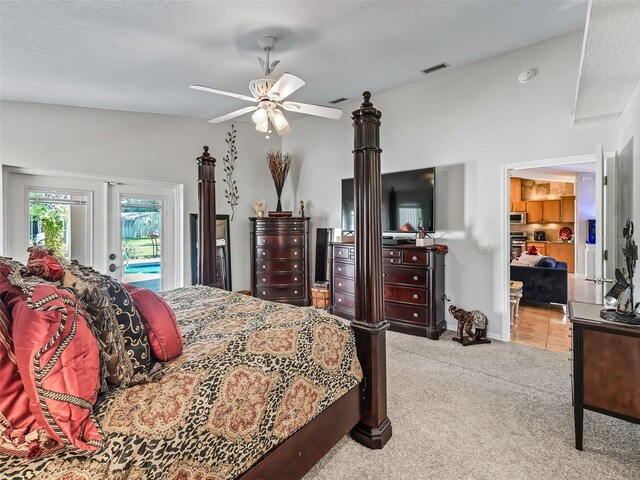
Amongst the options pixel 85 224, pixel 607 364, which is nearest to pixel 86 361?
pixel 607 364

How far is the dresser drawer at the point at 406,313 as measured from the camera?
156 inches

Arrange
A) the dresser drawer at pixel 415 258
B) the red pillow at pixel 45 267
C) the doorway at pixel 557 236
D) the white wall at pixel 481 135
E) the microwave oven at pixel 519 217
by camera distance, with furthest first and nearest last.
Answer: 1. the microwave oven at pixel 519 217
2. the dresser drawer at pixel 415 258
3. the white wall at pixel 481 135
4. the doorway at pixel 557 236
5. the red pillow at pixel 45 267

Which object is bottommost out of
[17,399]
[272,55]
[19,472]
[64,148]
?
[19,472]

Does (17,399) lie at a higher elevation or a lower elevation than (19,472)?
higher

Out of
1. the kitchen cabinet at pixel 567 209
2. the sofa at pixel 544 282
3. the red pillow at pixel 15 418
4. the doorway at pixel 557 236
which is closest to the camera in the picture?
the red pillow at pixel 15 418

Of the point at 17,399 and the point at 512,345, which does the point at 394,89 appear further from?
the point at 17,399

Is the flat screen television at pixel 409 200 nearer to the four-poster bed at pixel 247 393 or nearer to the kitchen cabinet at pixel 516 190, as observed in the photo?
the four-poster bed at pixel 247 393

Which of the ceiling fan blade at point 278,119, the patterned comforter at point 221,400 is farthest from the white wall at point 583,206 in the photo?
the patterned comforter at point 221,400

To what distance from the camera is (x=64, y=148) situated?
382 cm

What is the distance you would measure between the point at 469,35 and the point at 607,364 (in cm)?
296

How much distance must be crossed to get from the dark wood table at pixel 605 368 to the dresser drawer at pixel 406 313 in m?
1.96

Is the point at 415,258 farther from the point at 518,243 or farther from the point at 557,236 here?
the point at 557,236

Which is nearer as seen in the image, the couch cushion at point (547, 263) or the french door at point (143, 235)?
the french door at point (143, 235)

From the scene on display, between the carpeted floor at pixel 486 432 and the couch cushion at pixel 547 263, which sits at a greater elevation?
the couch cushion at pixel 547 263
